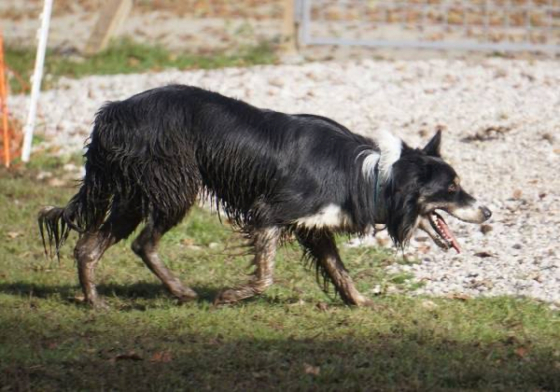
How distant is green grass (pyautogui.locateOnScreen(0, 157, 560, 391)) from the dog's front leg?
95 millimetres

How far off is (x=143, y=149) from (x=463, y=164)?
14.4 ft

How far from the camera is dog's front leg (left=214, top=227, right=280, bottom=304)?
283 inches

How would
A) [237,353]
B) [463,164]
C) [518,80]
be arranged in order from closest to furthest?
[237,353] < [463,164] < [518,80]

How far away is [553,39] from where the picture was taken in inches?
605

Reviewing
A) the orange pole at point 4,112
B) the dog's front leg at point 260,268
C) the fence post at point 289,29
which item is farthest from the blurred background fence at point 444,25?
the dog's front leg at point 260,268

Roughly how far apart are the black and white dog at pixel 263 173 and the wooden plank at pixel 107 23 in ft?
27.7

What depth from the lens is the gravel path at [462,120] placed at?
8.36 metres

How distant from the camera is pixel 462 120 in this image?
A: 11719 mm

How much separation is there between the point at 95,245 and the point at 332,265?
5.58 ft

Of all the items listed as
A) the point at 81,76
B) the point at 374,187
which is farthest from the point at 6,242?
the point at 81,76

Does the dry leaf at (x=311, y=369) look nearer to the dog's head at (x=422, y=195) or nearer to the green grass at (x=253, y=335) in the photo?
the green grass at (x=253, y=335)

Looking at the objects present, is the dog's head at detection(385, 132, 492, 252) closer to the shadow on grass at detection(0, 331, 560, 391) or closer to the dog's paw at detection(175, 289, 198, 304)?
the shadow on grass at detection(0, 331, 560, 391)

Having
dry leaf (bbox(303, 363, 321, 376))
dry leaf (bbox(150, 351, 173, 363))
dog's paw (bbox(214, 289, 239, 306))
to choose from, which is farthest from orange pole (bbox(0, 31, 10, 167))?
dry leaf (bbox(303, 363, 321, 376))

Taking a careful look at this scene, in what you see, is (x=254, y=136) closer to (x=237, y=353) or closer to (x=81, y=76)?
(x=237, y=353)
